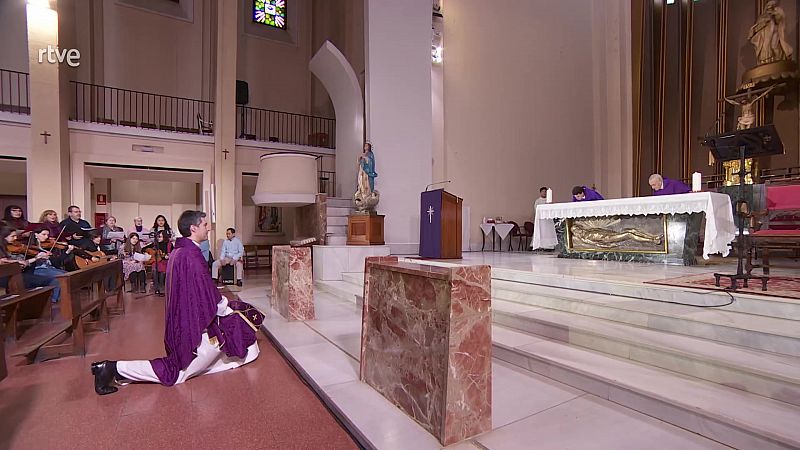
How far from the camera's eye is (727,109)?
29.9ft

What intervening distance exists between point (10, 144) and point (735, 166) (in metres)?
13.6

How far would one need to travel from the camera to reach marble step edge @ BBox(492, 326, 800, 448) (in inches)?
68.7

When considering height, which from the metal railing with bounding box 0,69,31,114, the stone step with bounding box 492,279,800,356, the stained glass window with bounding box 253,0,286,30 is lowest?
the stone step with bounding box 492,279,800,356

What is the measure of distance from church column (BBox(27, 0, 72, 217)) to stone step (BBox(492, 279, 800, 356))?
8.89 m

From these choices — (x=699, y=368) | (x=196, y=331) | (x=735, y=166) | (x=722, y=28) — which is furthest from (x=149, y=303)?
(x=722, y=28)

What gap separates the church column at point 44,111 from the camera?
783cm

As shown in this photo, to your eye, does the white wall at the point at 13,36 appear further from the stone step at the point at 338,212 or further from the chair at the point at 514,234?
the chair at the point at 514,234

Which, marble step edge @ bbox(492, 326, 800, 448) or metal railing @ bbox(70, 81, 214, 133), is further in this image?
metal railing @ bbox(70, 81, 214, 133)

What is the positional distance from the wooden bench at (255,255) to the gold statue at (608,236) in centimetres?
906

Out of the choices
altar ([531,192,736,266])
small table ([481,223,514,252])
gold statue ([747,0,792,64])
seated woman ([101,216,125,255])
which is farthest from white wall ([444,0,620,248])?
seated woman ([101,216,125,255])

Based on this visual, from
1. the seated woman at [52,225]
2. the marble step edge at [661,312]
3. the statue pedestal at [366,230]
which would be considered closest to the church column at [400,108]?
the statue pedestal at [366,230]

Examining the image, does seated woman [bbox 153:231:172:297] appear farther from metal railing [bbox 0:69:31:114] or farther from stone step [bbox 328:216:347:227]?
metal railing [bbox 0:69:31:114]

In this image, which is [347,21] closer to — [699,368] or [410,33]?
[410,33]

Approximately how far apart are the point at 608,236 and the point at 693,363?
3893mm
